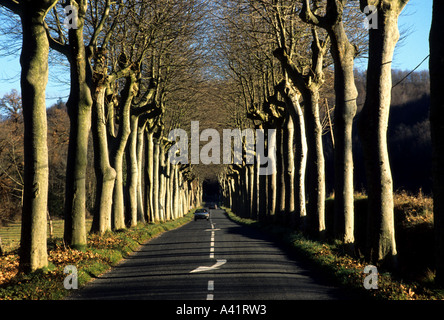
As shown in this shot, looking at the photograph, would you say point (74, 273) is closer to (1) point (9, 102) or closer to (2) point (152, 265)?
(2) point (152, 265)

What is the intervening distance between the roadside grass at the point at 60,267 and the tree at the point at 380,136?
7197 mm

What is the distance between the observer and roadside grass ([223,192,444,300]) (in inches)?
355

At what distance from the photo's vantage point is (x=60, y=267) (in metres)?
11.5

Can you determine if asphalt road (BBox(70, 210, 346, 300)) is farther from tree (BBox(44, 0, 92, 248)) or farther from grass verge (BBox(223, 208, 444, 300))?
tree (BBox(44, 0, 92, 248))

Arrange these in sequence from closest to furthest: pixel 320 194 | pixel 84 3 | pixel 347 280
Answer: pixel 347 280, pixel 84 3, pixel 320 194

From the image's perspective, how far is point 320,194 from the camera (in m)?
18.8

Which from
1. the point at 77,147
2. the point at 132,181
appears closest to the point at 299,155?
the point at 132,181

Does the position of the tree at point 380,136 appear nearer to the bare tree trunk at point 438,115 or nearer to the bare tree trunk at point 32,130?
the bare tree trunk at point 438,115

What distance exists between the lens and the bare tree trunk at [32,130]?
414 inches

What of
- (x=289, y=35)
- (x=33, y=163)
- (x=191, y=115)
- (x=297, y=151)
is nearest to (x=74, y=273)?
(x=33, y=163)

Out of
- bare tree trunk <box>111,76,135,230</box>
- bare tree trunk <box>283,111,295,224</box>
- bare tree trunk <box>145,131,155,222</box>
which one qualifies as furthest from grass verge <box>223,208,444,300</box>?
bare tree trunk <box>145,131,155,222</box>

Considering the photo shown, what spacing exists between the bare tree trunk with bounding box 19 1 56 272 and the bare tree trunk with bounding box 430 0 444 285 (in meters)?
8.01

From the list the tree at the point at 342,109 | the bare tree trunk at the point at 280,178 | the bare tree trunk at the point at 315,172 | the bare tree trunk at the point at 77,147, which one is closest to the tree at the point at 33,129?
the bare tree trunk at the point at 77,147

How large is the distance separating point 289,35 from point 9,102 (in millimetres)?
28199
